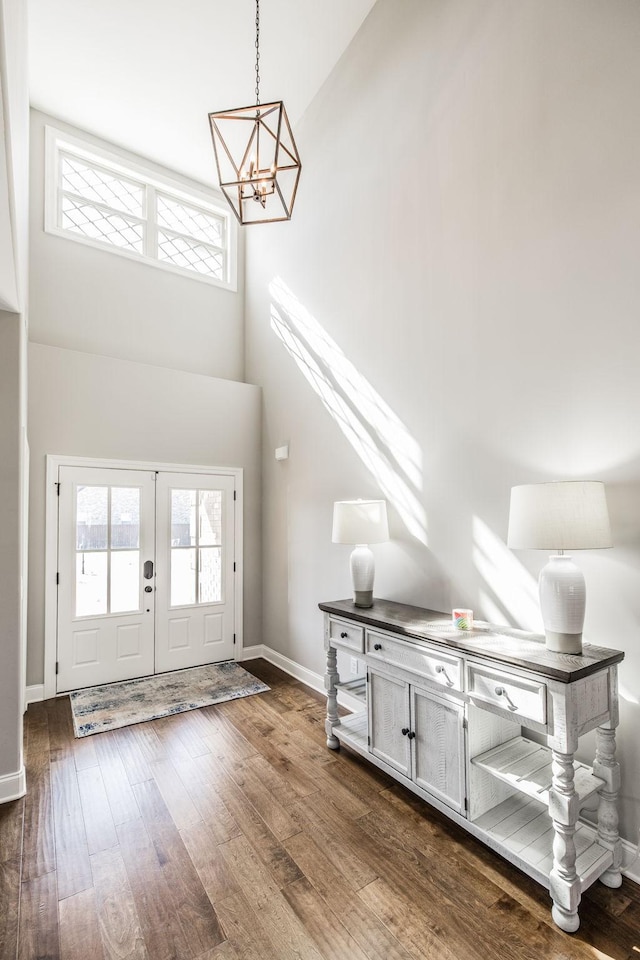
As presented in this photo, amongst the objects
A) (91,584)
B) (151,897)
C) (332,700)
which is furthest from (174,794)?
(91,584)

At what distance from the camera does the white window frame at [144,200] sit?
4516 millimetres

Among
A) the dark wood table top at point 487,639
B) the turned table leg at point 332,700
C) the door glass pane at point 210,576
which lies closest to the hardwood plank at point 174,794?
the turned table leg at point 332,700

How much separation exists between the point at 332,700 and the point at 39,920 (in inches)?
70.0

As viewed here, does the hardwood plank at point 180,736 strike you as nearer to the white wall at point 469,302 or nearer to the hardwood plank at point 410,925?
the white wall at point 469,302

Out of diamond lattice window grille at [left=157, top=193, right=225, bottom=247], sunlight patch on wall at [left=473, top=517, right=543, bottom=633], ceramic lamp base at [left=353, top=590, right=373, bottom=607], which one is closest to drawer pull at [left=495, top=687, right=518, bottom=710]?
sunlight patch on wall at [left=473, top=517, right=543, bottom=633]

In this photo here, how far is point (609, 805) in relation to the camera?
200 centimetres

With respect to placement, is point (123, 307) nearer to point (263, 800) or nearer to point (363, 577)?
point (363, 577)

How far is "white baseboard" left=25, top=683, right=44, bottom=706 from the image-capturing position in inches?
152

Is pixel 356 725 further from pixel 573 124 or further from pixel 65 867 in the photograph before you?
pixel 573 124

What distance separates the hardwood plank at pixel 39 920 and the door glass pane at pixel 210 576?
2773 mm

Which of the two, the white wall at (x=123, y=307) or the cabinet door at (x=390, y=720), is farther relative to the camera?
the white wall at (x=123, y=307)

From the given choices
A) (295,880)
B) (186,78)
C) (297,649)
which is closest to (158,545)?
(297,649)

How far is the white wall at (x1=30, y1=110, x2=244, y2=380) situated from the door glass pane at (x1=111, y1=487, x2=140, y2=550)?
55.6 inches

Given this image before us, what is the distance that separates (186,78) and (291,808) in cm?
557
